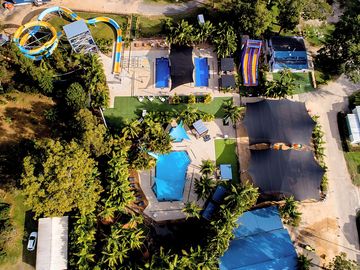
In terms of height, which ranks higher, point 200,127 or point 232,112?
point 232,112

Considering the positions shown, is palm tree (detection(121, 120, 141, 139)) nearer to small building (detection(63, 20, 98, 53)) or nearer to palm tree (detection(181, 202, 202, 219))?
palm tree (detection(181, 202, 202, 219))

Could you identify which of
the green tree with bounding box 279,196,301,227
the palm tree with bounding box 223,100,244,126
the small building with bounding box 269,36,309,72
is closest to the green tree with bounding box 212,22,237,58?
the small building with bounding box 269,36,309,72

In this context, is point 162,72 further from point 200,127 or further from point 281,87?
point 281,87

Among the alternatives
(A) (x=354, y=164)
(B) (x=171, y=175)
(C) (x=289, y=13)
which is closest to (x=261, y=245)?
(B) (x=171, y=175)

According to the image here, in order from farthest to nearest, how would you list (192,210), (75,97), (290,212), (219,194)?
(75,97) → (219,194) → (290,212) → (192,210)

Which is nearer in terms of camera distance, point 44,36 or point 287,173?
point 287,173

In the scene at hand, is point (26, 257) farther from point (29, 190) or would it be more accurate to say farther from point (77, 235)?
point (29, 190)
